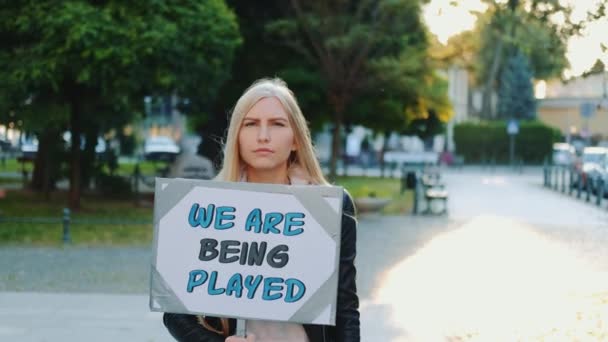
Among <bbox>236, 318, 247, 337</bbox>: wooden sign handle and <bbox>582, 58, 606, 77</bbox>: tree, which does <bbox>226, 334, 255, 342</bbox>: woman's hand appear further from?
<bbox>582, 58, 606, 77</bbox>: tree

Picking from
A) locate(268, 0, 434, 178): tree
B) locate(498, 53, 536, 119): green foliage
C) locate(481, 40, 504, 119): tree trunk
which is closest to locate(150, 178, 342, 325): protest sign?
locate(268, 0, 434, 178): tree

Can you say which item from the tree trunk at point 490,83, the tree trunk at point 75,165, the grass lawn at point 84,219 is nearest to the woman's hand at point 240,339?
the grass lawn at point 84,219

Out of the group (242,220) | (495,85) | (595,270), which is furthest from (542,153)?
(242,220)

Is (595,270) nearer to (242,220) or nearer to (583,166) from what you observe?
(242,220)

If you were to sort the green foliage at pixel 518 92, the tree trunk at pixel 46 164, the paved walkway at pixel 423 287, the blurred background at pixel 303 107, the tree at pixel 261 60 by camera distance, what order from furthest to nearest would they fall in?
1. the green foliage at pixel 518 92
2. the tree trunk at pixel 46 164
3. the tree at pixel 261 60
4. the blurred background at pixel 303 107
5. the paved walkway at pixel 423 287

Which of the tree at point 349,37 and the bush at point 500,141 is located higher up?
the tree at point 349,37

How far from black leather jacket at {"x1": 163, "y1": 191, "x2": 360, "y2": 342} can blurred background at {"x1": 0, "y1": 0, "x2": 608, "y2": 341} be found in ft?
18.4

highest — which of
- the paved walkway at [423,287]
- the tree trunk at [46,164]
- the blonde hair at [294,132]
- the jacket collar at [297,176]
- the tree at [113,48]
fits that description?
the tree at [113,48]

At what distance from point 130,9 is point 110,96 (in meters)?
1.65

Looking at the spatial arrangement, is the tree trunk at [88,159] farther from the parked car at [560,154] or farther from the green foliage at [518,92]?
the green foliage at [518,92]

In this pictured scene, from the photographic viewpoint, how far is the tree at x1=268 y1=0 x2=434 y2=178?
24250 mm

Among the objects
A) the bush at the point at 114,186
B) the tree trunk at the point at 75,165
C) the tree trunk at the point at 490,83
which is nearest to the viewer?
the tree trunk at the point at 75,165

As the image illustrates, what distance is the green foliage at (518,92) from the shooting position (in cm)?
8188

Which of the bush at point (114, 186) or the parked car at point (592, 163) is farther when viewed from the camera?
the parked car at point (592, 163)
